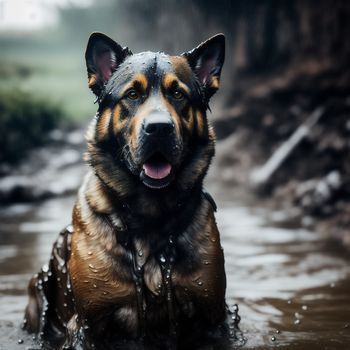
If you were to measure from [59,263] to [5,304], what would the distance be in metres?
1.47

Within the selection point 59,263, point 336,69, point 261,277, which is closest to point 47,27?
point 336,69

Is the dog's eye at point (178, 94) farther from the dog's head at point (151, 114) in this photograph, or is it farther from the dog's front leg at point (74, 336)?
the dog's front leg at point (74, 336)

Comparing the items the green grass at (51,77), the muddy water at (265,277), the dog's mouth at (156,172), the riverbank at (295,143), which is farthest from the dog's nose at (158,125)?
the green grass at (51,77)

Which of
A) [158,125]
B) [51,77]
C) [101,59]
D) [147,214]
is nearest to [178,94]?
[158,125]

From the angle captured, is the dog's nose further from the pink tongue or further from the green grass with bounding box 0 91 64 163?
the green grass with bounding box 0 91 64 163

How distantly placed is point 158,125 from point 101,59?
2.20 ft

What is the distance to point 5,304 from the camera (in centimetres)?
488

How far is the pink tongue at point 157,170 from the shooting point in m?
3.14

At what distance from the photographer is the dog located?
3.14m

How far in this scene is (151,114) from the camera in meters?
3.00

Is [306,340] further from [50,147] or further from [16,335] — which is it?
[50,147]

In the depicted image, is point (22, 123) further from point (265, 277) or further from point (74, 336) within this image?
point (74, 336)

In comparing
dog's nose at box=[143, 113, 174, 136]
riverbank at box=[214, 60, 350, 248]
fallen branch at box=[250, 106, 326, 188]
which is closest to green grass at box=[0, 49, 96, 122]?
riverbank at box=[214, 60, 350, 248]

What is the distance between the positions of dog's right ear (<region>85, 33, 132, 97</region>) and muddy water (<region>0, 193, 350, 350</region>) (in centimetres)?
170
